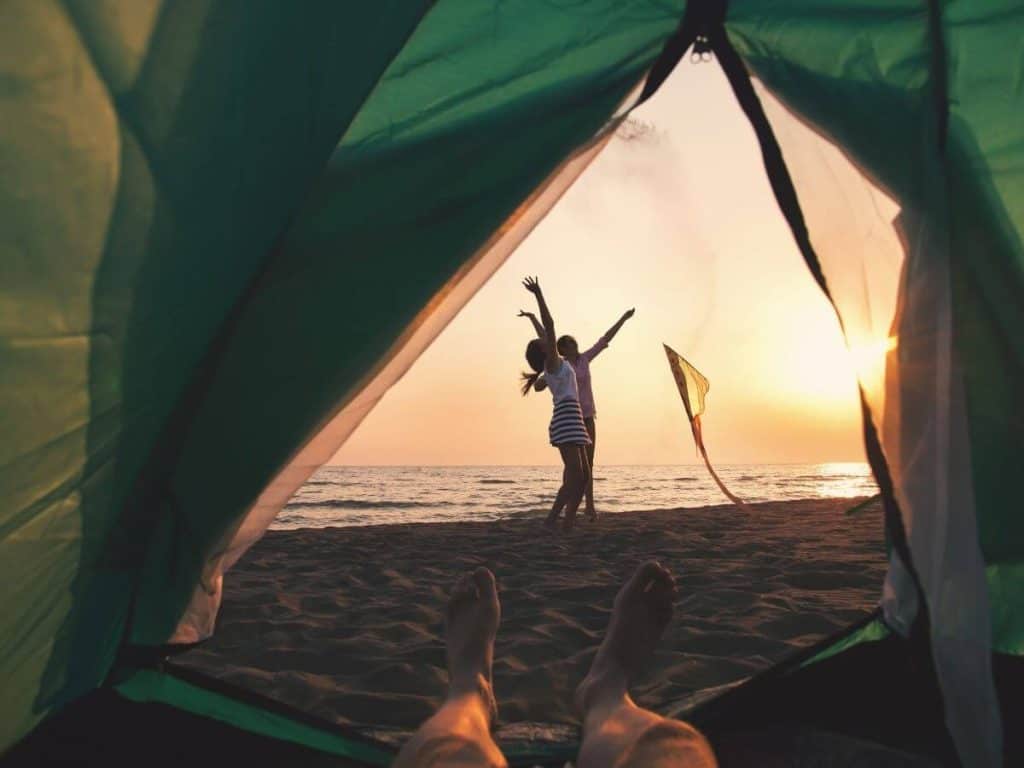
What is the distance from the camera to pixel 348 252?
149cm

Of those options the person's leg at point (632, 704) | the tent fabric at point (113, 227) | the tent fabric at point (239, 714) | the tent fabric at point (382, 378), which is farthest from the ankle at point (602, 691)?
the tent fabric at point (113, 227)

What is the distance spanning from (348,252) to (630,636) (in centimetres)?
119

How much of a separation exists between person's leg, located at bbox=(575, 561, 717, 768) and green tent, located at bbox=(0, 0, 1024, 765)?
0.81 feet

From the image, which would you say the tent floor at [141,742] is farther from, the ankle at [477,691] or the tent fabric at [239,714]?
the ankle at [477,691]

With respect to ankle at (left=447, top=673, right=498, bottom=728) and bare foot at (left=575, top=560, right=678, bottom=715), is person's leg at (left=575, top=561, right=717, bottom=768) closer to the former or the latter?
bare foot at (left=575, top=560, right=678, bottom=715)

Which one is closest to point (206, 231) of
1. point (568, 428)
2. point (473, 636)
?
point (473, 636)

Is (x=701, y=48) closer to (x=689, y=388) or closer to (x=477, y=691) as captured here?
(x=477, y=691)

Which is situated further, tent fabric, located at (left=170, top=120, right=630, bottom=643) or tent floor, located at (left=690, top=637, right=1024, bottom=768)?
tent fabric, located at (left=170, top=120, right=630, bottom=643)

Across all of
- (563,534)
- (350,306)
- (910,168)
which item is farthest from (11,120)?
(563,534)

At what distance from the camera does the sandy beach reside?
196cm

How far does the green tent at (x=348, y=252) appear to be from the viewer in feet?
3.93

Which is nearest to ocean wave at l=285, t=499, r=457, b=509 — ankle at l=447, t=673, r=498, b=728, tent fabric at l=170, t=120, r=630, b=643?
tent fabric at l=170, t=120, r=630, b=643

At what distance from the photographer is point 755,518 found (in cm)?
678

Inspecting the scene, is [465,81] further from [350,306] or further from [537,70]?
[350,306]
